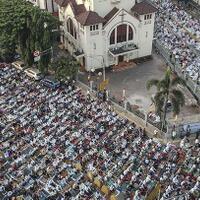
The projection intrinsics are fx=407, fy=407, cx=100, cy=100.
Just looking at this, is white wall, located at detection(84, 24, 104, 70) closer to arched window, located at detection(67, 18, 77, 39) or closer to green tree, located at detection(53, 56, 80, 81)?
arched window, located at detection(67, 18, 77, 39)

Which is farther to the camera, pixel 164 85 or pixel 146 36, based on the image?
pixel 146 36

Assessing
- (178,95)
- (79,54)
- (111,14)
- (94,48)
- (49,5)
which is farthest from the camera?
(49,5)

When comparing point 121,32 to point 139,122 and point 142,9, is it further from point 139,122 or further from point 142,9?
point 139,122

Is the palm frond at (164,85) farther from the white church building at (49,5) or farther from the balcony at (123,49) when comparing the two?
the white church building at (49,5)

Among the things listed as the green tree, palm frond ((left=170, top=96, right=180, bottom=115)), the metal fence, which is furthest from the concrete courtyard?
the green tree

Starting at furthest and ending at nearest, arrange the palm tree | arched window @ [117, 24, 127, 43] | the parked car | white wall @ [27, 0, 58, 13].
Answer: white wall @ [27, 0, 58, 13]
arched window @ [117, 24, 127, 43]
the parked car
the palm tree


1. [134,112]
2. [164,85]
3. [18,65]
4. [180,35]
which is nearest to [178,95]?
[164,85]

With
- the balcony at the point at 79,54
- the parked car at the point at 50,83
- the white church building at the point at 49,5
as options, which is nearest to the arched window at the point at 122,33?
the balcony at the point at 79,54
